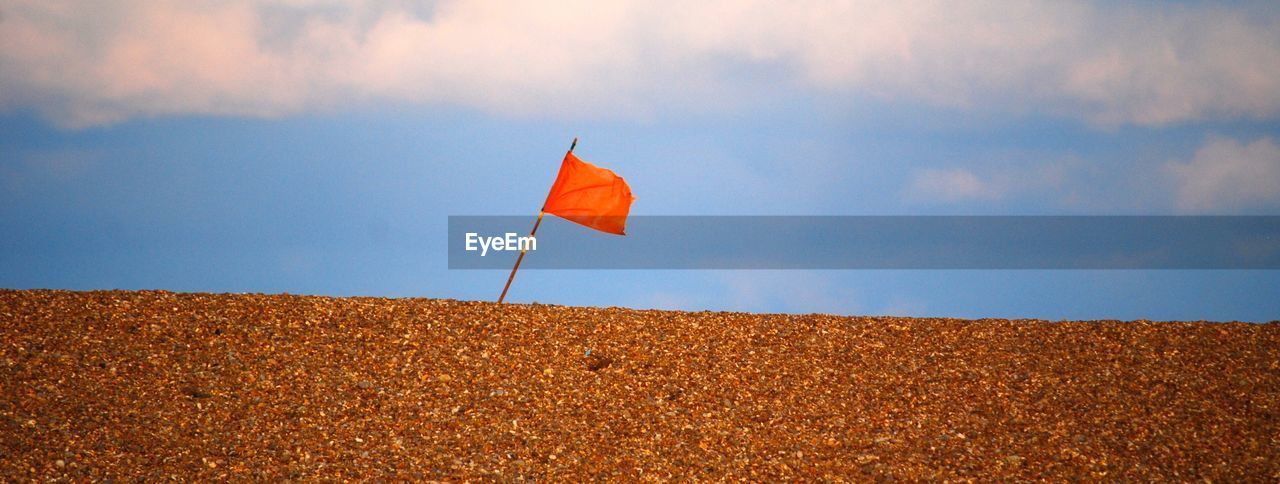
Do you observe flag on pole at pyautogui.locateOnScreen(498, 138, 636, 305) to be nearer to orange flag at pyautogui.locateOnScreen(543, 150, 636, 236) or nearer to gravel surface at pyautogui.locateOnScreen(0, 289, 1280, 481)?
orange flag at pyautogui.locateOnScreen(543, 150, 636, 236)

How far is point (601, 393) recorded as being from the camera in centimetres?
1096

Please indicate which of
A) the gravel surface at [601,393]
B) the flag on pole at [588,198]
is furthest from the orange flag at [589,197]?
the gravel surface at [601,393]

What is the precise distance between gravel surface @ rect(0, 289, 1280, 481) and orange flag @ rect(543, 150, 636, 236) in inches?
42.5

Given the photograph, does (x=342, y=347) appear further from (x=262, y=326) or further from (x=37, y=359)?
(x=37, y=359)

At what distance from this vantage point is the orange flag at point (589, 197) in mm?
12805

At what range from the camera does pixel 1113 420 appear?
1094 cm

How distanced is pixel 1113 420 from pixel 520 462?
5.92 m

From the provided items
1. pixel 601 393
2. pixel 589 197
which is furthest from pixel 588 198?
pixel 601 393

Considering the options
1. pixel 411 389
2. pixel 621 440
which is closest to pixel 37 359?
A: pixel 411 389

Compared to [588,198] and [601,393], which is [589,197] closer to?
[588,198]

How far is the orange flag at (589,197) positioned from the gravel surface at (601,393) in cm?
108

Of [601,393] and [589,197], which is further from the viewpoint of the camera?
[589,197]

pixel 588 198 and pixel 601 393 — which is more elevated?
pixel 588 198

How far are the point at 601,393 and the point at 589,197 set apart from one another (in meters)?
2.77
